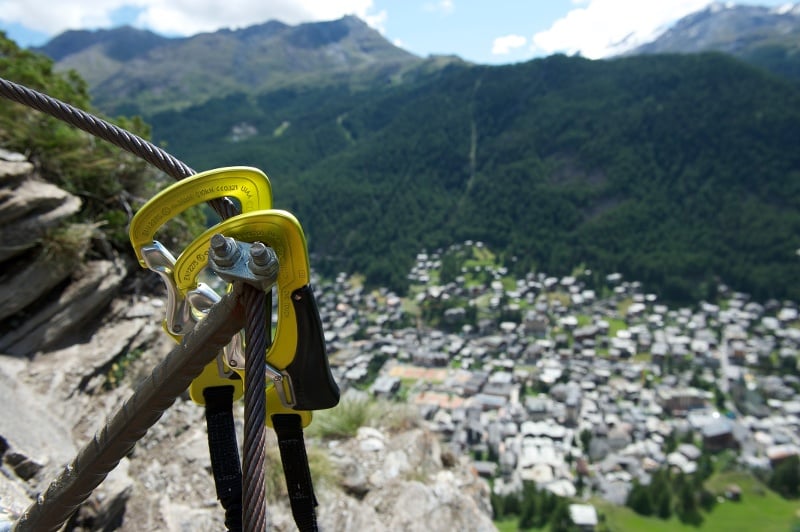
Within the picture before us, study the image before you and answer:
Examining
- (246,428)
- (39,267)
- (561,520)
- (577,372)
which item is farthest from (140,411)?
(577,372)

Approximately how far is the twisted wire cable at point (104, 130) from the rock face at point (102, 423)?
249cm

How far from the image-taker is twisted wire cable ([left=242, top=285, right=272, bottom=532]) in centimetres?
98

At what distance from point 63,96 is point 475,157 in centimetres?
12364

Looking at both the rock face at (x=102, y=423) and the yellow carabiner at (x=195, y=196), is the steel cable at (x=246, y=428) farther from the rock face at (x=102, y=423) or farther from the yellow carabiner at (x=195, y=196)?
the rock face at (x=102, y=423)

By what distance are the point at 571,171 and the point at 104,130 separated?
118738mm

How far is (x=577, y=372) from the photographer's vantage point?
53.0 meters

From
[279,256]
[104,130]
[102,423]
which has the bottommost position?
[102,423]

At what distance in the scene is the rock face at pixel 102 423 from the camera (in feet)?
11.5

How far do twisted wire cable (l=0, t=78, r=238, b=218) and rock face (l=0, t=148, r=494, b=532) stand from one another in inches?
98.1

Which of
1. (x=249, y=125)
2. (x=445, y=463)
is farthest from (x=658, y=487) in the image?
(x=249, y=125)

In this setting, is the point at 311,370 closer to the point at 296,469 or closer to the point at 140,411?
the point at 296,469

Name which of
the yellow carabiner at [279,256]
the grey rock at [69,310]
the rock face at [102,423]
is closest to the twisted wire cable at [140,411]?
the yellow carabiner at [279,256]

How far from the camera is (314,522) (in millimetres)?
1463

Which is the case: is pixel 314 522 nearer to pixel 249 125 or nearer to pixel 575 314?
pixel 575 314
